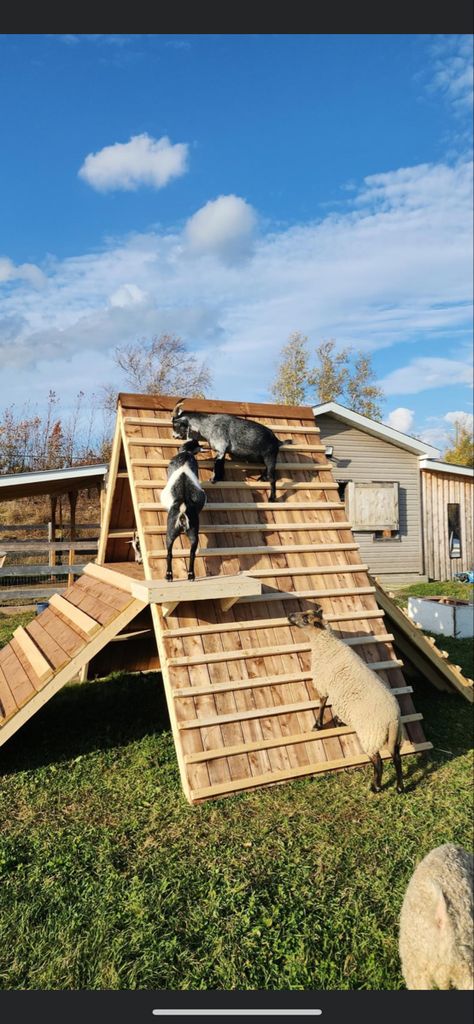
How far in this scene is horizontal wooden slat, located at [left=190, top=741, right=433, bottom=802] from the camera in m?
4.10

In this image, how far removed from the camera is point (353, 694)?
431 centimetres

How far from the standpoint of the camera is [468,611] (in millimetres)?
9578

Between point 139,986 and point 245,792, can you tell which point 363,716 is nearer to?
point 245,792

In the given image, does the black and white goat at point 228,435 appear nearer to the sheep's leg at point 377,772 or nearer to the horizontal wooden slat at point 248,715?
the horizontal wooden slat at point 248,715

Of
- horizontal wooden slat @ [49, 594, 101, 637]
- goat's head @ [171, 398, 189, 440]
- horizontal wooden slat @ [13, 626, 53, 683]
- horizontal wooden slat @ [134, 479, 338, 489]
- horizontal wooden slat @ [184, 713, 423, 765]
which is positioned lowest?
horizontal wooden slat @ [184, 713, 423, 765]

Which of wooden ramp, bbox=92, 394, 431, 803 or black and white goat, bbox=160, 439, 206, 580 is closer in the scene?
wooden ramp, bbox=92, 394, 431, 803

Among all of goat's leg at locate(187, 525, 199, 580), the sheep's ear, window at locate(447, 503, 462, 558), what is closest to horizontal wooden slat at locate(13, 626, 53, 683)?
goat's leg at locate(187, 525, 199, 580)

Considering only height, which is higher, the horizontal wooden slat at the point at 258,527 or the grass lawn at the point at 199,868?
the horizontal wooden slat at the point at 258,527

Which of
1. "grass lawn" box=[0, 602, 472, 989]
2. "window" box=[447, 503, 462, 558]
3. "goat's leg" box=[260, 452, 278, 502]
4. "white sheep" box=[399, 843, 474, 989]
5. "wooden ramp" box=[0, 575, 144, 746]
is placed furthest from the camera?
"window" box=[447, 503, 462, 558]

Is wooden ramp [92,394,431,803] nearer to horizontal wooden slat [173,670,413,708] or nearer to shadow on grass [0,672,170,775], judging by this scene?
horizontal wooden slat [173,670,413,708]

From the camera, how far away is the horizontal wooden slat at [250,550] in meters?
4.82

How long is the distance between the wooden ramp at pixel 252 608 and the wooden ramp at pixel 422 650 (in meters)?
0.31

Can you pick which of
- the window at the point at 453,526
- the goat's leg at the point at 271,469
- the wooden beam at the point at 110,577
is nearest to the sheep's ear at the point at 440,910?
the wooden beam at the point at 110,577

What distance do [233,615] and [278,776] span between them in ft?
4.07
